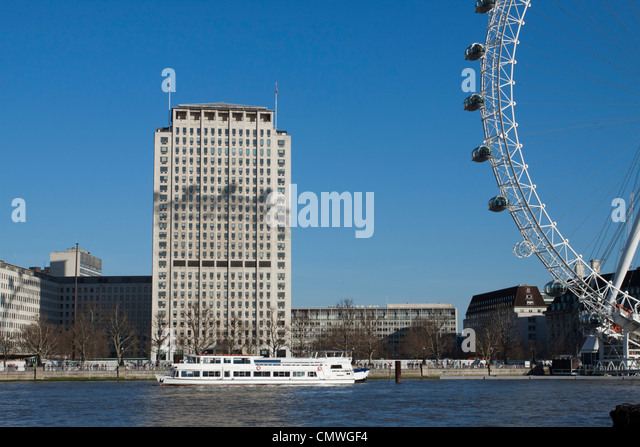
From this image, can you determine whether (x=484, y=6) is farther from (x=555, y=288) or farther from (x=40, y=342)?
(x=40, y=342)

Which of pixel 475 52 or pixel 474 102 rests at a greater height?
pixel 475 52

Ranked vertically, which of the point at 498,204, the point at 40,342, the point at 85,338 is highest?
Answer: the point at 498,204

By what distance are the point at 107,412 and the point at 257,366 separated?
44367mm

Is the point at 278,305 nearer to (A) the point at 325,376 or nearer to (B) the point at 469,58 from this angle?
(A) the point at 325,376

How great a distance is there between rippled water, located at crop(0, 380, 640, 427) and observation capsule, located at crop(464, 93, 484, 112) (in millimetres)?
29586

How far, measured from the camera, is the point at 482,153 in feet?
263

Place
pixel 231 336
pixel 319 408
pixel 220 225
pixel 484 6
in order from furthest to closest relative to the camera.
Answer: pixel 220 225 → pixel 231 336 → pixel 484 6 → pixel 319 408

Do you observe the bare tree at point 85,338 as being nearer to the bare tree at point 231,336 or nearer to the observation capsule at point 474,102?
the bare tree at point 231,336

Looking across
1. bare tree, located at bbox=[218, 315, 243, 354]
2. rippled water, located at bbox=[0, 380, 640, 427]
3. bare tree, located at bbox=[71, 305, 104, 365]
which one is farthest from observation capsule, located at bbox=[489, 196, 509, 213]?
bare tree, located at bbox=[71, 305, 104, 365]

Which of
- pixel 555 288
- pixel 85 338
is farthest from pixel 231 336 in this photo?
pixel 555 288

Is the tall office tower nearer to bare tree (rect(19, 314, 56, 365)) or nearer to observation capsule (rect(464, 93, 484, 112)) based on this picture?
bare tree (rect(19, 314, 56, 365))

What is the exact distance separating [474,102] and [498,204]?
1116 centimetres

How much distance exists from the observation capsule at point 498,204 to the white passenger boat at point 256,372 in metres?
33.3
